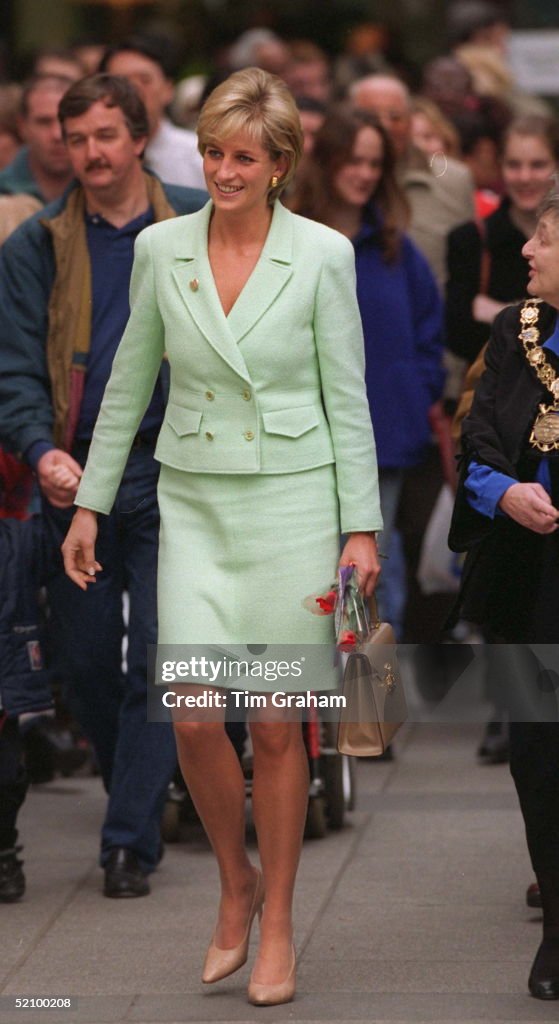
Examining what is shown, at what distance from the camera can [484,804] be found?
747 centimetres

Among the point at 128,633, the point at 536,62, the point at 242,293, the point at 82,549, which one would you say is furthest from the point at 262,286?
the point at 536,62

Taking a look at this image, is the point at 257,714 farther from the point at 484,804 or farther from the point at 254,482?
the point at 484,804

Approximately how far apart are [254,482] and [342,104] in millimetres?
3466

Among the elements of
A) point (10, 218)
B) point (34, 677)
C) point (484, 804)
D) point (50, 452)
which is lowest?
point (484, 804)

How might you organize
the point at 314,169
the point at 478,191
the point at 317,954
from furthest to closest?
the point at 478,191 < the point at 314,169 < the point at 317,954

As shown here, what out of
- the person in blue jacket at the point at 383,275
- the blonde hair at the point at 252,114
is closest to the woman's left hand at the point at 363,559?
the blonde hair at the point at 252,114

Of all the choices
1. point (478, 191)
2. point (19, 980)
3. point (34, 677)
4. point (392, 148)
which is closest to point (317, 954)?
point (19, 980)

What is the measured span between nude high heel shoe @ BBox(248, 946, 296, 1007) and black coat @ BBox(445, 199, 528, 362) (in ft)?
10.1

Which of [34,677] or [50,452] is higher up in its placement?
[50,452]

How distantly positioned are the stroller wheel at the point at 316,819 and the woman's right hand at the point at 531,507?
2.11 meters

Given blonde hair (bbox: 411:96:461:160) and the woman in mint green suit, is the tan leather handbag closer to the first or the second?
the woman in mint green suit

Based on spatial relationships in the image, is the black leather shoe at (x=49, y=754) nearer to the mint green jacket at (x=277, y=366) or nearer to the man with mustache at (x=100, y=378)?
the man with mustache at (x=100, y=378)

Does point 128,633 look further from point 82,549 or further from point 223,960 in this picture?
point 223,960

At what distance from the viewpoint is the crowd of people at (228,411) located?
514 cm
